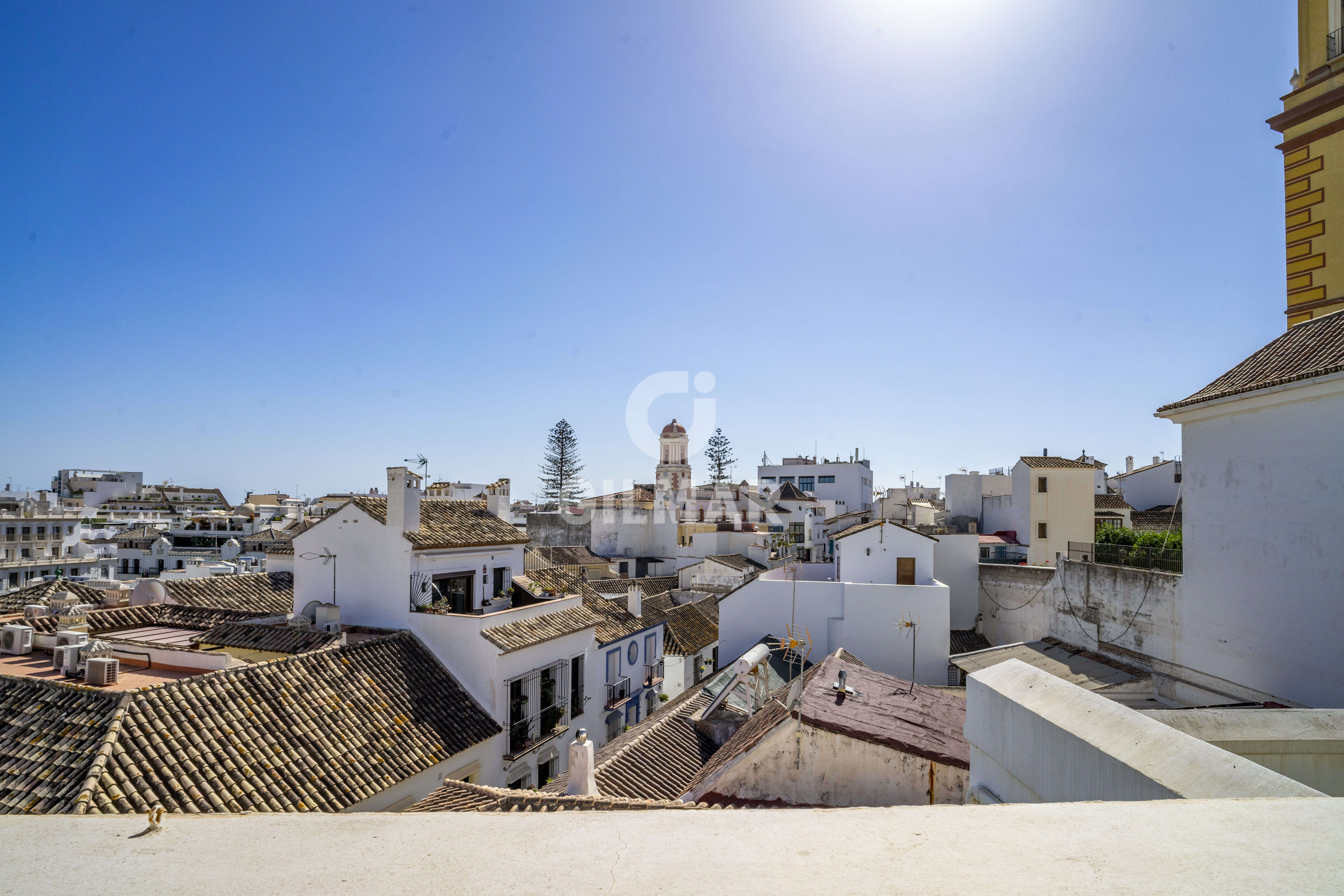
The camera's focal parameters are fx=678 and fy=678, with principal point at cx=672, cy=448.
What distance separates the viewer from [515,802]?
6406mm

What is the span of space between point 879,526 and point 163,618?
1594 cm

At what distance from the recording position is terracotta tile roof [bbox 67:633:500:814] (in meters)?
6.74

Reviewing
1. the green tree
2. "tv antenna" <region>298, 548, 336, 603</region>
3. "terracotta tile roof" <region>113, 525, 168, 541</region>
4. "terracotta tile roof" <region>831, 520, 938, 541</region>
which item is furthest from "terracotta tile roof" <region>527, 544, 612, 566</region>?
"terracotta tile roof" <region>113, 525, 168, 541</region>

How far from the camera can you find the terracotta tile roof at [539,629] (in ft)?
37.9

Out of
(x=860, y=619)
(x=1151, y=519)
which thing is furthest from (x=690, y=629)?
(x=1151, y=519)

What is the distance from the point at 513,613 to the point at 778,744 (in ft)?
21.9

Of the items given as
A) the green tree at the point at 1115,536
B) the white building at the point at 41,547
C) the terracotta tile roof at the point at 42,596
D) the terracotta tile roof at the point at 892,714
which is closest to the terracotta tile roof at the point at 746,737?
the terracotta tile roof at the point at 892,714

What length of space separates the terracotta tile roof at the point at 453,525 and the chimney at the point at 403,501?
159mm

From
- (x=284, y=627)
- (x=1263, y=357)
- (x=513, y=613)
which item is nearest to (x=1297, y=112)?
(x=1263, y=357)

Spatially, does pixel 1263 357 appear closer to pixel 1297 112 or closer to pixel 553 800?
pixel 1297 112

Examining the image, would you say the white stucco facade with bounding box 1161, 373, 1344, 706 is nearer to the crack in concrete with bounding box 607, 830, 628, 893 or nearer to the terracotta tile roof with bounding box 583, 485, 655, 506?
the crack in concrete with bounding box 607, 830, 628, 893

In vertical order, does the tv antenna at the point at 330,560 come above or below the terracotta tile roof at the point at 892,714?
above

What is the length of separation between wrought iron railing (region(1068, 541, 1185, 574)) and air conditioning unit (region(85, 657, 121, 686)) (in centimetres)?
1456

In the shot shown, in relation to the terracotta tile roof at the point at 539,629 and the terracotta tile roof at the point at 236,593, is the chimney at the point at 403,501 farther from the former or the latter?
the terracotta tile roof at the point at 236,593
